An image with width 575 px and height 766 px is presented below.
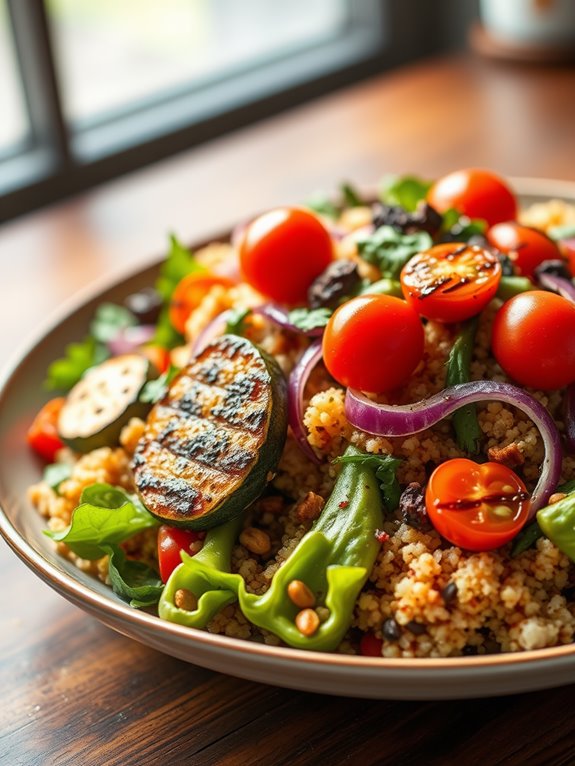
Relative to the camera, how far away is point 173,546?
1.52 metres

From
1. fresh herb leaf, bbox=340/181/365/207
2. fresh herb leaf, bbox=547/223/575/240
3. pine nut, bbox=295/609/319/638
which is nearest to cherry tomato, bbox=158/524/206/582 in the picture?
pine nut, bbox=295/609/319/638

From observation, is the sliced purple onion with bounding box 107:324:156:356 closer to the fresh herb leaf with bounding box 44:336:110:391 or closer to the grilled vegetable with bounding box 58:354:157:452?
the fresh herb leaf with bounding box 44:336:110:391

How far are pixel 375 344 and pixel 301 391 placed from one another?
0.18m

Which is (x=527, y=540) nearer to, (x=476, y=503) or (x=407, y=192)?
(x=476, y=503)

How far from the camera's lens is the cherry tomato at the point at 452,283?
1.53 meters

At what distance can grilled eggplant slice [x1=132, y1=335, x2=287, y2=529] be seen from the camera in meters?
1.49

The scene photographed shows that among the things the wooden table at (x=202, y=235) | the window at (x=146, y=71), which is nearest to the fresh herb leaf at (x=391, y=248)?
the wooden table at (x=202, y=235)

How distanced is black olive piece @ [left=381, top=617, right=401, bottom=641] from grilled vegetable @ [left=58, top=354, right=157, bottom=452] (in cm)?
71

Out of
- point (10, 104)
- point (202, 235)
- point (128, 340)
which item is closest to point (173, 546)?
point (128, 340)

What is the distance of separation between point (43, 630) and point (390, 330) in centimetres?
75

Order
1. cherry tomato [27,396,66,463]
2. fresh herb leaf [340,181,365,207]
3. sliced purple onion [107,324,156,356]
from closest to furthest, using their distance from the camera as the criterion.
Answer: cherry tomato [27,396,66,463], sliced purple onion [107,324,156,356], fresh herb leaf [340,181,365,207]

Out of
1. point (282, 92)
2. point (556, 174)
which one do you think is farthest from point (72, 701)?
point (282, 92)

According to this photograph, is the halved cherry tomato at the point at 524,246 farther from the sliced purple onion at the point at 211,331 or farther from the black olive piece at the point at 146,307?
the black olive piece at the point at 146,307

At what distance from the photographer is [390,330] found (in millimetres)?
1491
